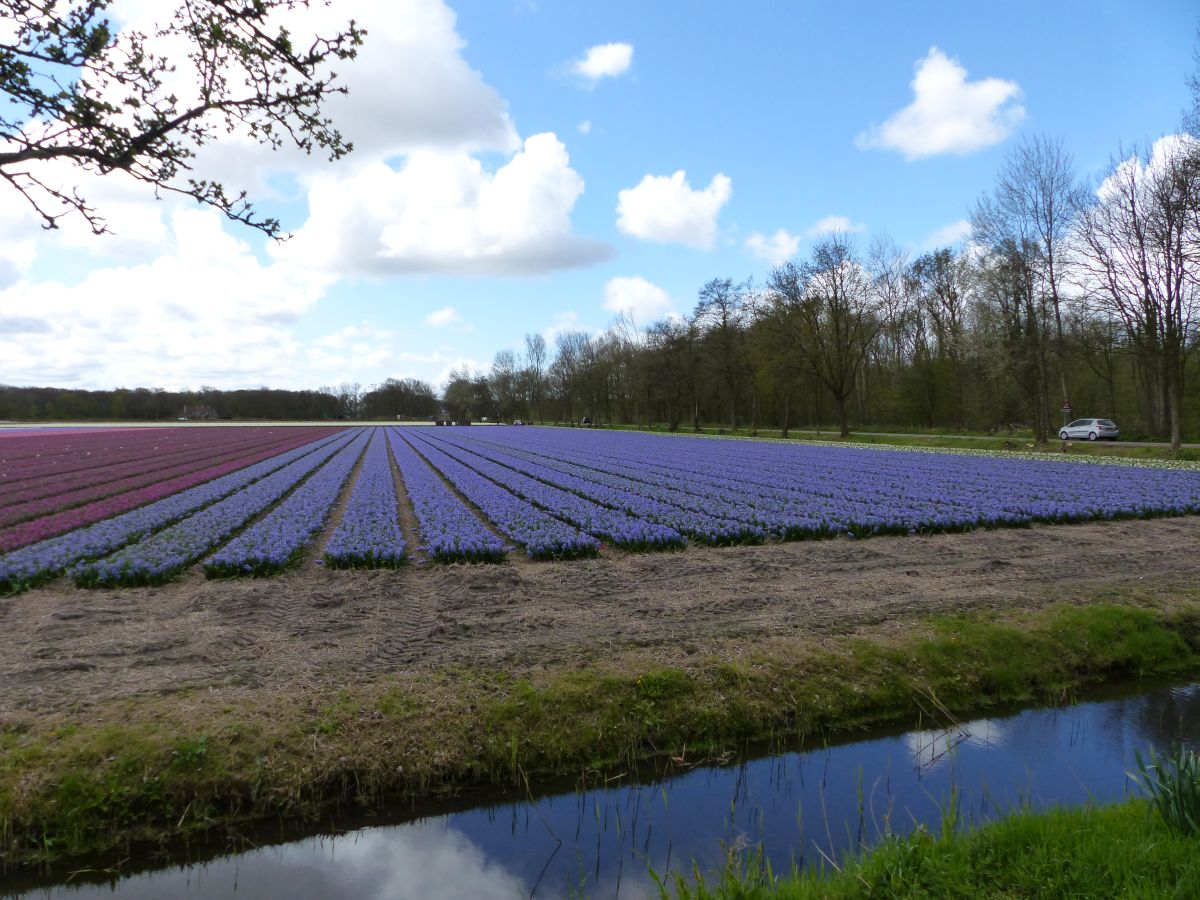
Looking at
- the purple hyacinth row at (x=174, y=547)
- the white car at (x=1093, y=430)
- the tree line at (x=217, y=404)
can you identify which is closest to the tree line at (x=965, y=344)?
the white car at (x=1093, y=430)

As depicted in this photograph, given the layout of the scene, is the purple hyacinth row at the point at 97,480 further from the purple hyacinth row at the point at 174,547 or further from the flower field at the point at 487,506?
the purple hyacinth row at the point at 174,547

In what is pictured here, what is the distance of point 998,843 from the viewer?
3838mm

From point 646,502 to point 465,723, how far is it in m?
10.6

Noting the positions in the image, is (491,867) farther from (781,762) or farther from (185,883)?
(781,762)

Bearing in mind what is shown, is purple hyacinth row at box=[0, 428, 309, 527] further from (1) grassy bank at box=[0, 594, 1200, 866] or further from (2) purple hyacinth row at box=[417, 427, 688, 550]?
(1) grassy bank at box=[0, 594, 1200, 866]

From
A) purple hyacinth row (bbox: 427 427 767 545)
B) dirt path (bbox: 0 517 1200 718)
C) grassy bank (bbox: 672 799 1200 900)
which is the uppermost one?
purple hyacinth row (bbox: 427 427 767 545)

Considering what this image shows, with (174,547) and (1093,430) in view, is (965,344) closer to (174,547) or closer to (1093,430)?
(1093,430)

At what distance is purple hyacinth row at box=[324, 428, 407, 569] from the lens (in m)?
10.3

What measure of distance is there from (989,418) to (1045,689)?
47.1 m

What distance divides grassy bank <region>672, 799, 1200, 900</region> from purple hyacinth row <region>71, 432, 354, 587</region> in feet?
29.0

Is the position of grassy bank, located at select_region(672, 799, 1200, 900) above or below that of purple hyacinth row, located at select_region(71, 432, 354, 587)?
below

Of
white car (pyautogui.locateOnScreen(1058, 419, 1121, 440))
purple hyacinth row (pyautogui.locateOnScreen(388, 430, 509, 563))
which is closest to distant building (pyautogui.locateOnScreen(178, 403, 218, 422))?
purple hyacinth row (pyautogui.locateOnScreen(388, 430, 509, 563))

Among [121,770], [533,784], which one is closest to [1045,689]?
[533,784]

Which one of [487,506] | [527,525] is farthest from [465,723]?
[487,506]
